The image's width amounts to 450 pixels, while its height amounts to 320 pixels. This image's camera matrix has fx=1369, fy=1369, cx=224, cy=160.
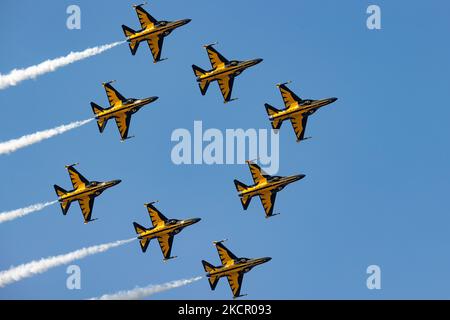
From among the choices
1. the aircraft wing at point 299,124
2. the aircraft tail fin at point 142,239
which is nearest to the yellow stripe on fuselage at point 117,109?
the aircraft tail fin at point 142,239

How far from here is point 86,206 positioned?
142 meters

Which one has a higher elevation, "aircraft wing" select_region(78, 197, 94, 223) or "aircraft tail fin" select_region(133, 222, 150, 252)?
"aircraft wing" select_region(78, 197, 94, 223)

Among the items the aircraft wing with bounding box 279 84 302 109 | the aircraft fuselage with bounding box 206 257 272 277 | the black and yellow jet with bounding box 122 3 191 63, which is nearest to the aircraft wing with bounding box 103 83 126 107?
the black and yellow jet with bounding box 122 3 191 63

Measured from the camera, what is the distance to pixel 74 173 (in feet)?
468

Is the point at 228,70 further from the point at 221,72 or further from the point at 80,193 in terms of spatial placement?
the point at 80,193

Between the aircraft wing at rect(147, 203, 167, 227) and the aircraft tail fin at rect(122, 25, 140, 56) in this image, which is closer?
the aircraft wing at rect(147, 203, 167, 227)

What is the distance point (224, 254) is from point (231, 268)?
1.83 meters

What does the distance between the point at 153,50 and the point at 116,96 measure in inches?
244

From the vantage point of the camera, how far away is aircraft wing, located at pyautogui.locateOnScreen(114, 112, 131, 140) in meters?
143

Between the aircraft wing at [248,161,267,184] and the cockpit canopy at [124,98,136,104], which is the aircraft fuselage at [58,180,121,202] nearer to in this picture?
the cockpit canopy at [124,98,136,104]
